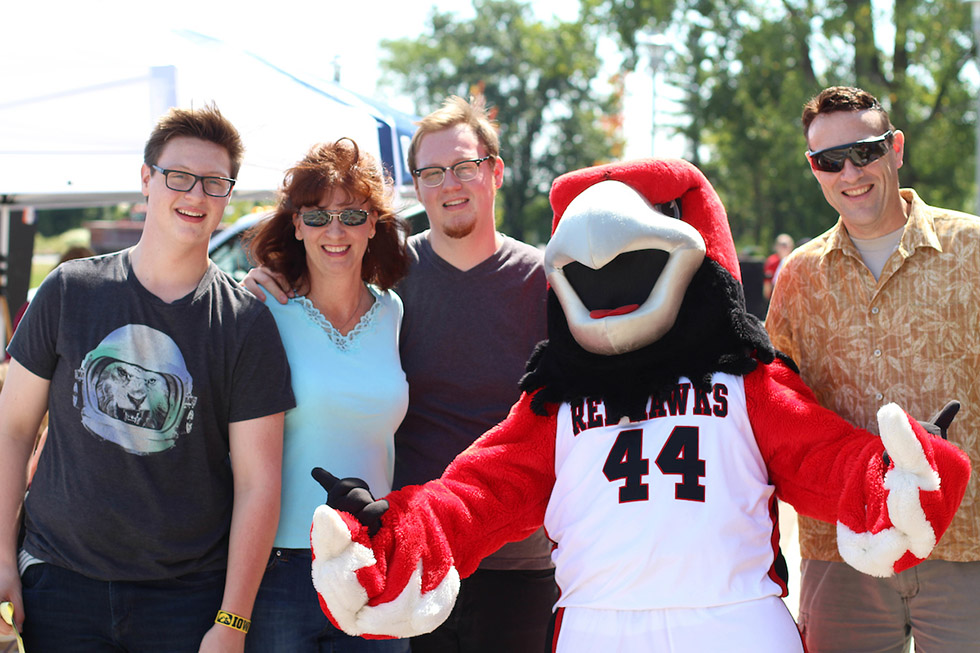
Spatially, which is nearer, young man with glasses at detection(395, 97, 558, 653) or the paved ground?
young man with glasses at detection(395, 97, 558, 653)

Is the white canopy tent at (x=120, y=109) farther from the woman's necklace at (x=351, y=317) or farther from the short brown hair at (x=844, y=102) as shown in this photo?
the short brown hair at (x=844, y=102)

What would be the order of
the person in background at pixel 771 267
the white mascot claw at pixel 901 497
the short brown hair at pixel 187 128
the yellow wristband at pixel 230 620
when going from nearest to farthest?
the white mascot claw at pixel 901 497
the yellow wristband at pixel 230 620
the short brown hair at pixel 187 128
the person in background at pixel 771 267

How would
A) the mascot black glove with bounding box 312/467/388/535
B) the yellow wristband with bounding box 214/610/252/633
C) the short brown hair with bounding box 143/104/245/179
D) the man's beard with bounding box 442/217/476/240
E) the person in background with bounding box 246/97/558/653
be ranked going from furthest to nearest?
the man's beard with bounding box 442/217/476/240 → the person in background with bounding box 246/97/558/653 → the short brown hair with bounding box 143/104/245/179 → the yellow wristband with bounding box 214/610/252/633 → the mascot black glove with bounding box 312/467/388/535

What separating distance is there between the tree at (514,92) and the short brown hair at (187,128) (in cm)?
3654

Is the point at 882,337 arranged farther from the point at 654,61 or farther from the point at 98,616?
the point at 654,61

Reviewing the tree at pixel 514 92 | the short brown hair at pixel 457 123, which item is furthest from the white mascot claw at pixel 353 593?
the tree at pixel 514 92

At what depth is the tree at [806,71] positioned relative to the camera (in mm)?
16812

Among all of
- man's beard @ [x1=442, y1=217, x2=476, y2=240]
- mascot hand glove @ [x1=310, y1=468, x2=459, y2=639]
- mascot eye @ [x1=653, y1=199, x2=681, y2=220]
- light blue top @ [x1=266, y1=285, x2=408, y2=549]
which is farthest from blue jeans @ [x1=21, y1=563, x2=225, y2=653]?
mascot eye @ [x1=653, y1=199, x2=681, y2=220]

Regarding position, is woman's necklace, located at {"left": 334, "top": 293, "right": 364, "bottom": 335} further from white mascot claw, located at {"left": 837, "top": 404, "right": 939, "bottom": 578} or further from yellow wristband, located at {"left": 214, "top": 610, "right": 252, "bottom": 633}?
white mascot claw, located at {"left": 837, "top": 404, "right": 939, "bottom": 578}

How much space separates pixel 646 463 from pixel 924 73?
2200 centimetres

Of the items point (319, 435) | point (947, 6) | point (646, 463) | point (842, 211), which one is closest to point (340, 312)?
point (319, 435)

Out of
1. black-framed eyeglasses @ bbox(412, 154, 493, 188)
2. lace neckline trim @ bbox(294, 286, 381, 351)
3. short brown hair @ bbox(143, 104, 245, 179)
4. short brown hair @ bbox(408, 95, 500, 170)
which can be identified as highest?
short brown hair @ bbox(408, 95, 500, 170)

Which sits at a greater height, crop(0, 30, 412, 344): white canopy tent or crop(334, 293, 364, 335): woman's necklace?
crop(0, 30, 412, 344): white canopy tent

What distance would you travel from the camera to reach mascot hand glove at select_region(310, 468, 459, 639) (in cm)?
199
